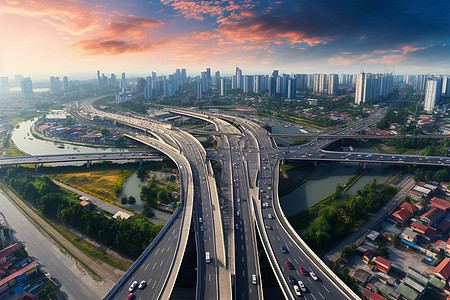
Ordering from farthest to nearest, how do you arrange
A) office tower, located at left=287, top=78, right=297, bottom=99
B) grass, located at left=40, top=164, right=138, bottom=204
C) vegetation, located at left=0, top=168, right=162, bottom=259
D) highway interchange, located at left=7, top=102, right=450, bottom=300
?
office tower, located at left=287, top=78, right=297, bottom=99
grass, located at left=40, top=164, right=138, bottom=204
vegetation, located at left=0, top=168, right=162, bottom=259
highway interchange, located at left=7, top=102, right=450, bottom=300

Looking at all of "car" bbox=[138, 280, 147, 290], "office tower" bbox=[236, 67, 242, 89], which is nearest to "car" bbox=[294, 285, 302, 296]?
"car" bbox=[138, 280, 147, 290]

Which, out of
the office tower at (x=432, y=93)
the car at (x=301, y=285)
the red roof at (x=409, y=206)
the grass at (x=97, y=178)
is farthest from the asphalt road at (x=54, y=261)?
the office tower at (x=432, y=93)

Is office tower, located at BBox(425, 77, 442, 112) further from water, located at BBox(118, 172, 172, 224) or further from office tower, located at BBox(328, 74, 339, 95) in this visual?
water, located at BBox(118, 172, 172, 224)

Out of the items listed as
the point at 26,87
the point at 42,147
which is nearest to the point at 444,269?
the point at 42,147

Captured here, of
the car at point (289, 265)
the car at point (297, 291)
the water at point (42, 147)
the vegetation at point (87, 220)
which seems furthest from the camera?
the water at point (42, 147)

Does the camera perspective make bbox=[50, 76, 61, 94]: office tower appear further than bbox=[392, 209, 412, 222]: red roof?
Yes

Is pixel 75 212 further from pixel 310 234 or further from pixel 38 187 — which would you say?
pixel 310 234

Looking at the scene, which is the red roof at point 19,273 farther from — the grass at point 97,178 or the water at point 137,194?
the grass at point 97,178
